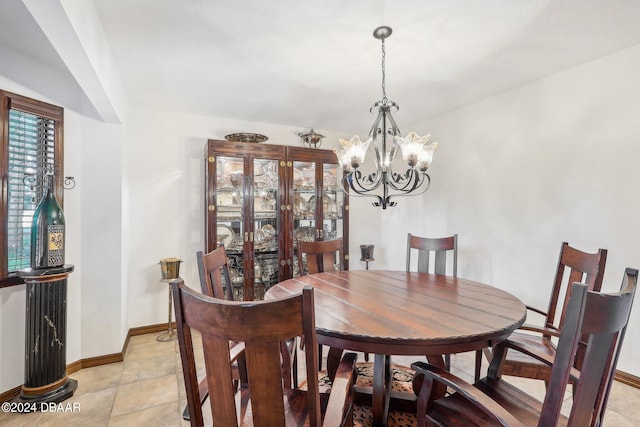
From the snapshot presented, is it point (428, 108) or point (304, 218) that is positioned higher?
point (428, 108)

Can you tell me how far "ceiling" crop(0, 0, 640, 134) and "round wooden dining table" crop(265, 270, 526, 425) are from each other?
Answer: 63.9 inches

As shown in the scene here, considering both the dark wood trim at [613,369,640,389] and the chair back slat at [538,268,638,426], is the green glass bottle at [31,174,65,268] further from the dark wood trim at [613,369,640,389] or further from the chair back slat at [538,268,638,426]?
the dark wood trim at [613,369,640,389]

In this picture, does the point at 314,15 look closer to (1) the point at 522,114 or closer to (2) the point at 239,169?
(2) the point at 239,169

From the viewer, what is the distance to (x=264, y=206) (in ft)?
11.6

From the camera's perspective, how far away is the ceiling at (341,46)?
5.72 feet

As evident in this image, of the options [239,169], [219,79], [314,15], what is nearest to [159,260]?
[239,169]

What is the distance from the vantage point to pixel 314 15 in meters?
1.78

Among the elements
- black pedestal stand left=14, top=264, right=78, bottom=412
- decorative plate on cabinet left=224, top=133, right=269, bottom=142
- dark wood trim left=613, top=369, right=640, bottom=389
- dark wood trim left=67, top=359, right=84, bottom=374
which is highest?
decorative plate on cabinet left=224, top=133, right=269, bottom=142

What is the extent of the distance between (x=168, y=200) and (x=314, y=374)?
3.11 meters

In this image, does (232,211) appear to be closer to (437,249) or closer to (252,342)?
(437,249)

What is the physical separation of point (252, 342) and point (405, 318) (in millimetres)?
837

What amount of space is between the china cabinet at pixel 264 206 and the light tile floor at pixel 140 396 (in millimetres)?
1081

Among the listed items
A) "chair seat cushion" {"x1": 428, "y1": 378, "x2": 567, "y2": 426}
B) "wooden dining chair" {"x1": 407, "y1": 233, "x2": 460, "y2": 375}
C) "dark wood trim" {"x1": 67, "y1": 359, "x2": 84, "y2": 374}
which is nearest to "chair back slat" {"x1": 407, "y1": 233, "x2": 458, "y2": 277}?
"wooden dining chair" {"x1": 407, "y1": 233, "x2": 460, "y2": 375}

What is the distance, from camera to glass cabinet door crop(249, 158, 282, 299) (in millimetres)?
3482
